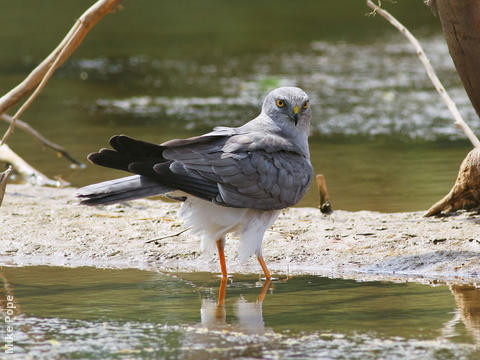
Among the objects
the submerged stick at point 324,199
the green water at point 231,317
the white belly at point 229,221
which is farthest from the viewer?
the submerged stick at point 324,199

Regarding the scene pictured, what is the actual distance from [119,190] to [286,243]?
161 centimetres

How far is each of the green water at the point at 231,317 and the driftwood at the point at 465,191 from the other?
1607mm

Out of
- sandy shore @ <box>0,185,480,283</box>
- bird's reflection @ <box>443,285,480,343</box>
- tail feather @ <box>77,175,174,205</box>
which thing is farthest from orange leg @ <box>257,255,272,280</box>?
bird's reflection @ <box>443,285,480,343</box>

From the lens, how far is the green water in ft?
13.0

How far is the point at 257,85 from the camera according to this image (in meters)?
14.8

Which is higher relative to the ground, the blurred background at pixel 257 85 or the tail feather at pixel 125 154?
the blurred background at pixel 257 85

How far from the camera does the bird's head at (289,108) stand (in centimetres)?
563

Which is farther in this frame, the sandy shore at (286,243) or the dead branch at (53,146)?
the dead branch at (53,146)

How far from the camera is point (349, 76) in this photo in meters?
15.4

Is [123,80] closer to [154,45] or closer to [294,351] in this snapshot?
[154,45]

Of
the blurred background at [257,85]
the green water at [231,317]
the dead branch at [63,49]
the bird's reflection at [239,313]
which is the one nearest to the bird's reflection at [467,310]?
the green water at [231,317]

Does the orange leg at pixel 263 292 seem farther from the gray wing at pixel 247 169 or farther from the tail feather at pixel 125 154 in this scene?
the tail feather at pixel 125 154

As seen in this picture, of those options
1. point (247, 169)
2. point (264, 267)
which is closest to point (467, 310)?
point (264, 267)

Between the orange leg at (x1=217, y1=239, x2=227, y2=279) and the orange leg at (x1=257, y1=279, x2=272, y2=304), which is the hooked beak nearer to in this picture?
the orange leg at (x1=217, y1=239, x2=227, y2=279)
